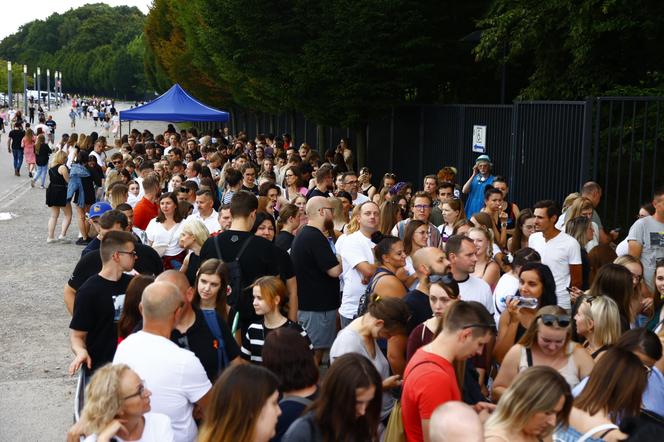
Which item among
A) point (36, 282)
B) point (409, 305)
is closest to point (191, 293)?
point (409, 305)

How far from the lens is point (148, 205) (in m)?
10.5

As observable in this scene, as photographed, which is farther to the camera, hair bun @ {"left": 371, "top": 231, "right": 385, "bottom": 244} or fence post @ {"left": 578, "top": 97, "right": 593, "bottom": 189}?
fence post @ {"left": 578, "top": 97, "right": 593, "bottom": 189}

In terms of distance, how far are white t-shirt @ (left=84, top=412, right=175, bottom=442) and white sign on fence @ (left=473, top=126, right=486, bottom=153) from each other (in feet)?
→ 37.9

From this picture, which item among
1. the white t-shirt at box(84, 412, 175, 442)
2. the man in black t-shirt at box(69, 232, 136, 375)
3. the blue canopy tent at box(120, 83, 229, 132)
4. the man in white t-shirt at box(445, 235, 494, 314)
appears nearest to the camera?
the white t-shirt at box(84, 412, 175, 442)

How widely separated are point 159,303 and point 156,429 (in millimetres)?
867

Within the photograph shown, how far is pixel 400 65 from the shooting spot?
18688 mm

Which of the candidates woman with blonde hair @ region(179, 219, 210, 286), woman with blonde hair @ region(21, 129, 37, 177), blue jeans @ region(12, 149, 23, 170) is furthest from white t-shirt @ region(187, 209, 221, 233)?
blue jeans @ region(12, 149, 23, 170)

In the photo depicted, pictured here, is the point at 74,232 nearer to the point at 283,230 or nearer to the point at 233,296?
the point at 283,230

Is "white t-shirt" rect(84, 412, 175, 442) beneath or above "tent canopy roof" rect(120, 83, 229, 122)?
beneath

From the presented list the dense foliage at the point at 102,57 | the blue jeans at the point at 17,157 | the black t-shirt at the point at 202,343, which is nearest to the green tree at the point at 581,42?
the black t-shirt at the point at 202,343

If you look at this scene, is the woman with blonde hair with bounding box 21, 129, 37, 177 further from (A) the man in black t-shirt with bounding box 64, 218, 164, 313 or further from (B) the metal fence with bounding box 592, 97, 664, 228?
(A) the man in black t-shirt with bounding box 64, 218, 164, 313

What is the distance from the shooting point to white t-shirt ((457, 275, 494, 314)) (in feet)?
21.3

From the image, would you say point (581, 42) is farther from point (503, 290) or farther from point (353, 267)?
point (503, 290)

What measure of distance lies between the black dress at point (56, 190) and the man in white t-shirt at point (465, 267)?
11.7 m
